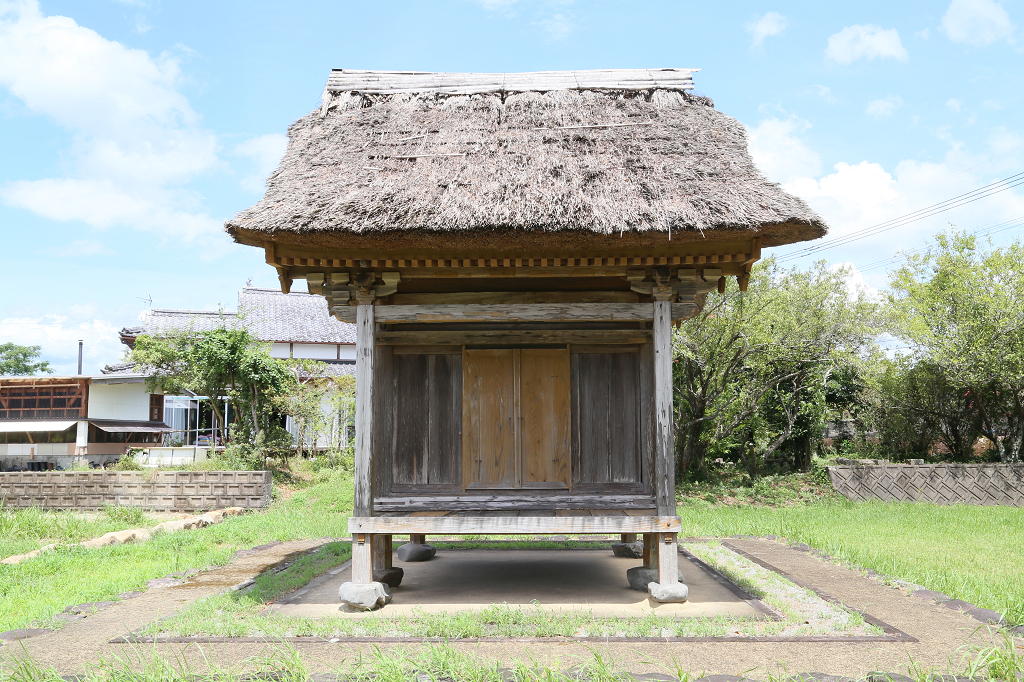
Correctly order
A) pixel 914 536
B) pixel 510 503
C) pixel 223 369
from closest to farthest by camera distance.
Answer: pixel 510 503 < pixel 914 536 < pixel 223 369

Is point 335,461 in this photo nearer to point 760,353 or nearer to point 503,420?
point 760,353

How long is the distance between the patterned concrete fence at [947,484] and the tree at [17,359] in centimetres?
4038

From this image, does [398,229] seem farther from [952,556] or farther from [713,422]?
[713,422]

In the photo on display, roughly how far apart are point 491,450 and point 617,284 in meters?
2.26

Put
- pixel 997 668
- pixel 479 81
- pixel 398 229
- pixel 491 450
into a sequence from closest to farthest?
pixel 997 668
pixel 398 229
pixel 491 450
pixel 479 81

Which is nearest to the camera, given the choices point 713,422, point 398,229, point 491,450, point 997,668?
point 997,668

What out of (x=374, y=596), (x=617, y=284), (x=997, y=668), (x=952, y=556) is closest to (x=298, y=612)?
(x=374, y=596)

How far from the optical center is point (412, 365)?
7.41 metres

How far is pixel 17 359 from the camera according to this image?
36812mm

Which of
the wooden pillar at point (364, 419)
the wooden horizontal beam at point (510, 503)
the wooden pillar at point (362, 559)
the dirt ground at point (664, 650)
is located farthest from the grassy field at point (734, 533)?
the wooden horizontal beam at point (510, 503)

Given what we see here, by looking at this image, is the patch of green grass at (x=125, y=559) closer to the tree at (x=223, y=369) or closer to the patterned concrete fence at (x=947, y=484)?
the tree at (x=223, y=369)

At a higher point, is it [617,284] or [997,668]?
[617,284]

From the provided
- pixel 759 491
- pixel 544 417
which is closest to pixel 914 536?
pixel 759 491

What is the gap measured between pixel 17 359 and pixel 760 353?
38729 millimetres
